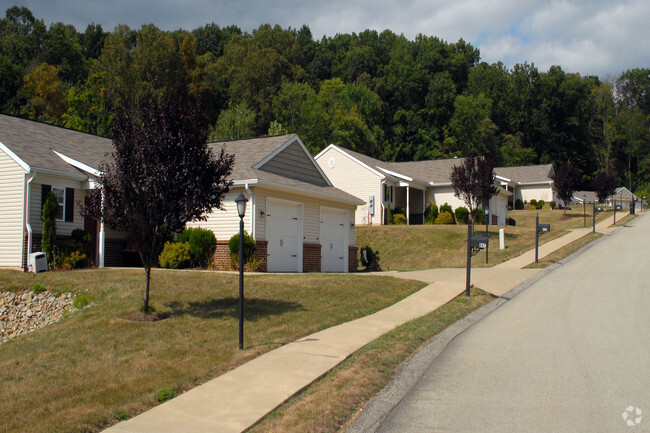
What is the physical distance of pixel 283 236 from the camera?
797 inches

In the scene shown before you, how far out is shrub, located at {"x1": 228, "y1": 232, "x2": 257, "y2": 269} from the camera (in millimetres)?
18125

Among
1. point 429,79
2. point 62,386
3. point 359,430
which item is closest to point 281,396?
point 359,430

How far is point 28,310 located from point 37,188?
197 inches

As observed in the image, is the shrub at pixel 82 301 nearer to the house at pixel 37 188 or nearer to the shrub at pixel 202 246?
the house at pixel 37 188

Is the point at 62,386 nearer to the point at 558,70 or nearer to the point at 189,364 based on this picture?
the point at 189,364

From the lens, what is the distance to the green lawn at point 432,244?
2841 cm

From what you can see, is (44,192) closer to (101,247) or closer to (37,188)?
(37,188)

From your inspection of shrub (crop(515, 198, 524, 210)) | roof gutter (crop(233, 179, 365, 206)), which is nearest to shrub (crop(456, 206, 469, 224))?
roof gutter (crop(233, 179, 365, 206))

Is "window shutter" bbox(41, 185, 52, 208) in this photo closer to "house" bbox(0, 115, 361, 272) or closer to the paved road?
"house" bbox(0, 115, 361, 272)

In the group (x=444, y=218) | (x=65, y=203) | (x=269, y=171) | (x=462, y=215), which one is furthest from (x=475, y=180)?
(x=65, y=203)

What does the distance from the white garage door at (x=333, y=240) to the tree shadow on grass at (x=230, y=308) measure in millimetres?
9461

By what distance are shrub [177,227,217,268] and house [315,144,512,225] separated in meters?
16.1

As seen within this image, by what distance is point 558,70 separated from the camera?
282ft

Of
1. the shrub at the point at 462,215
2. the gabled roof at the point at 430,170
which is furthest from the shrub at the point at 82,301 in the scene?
the gabled roof at the point at 430,170
